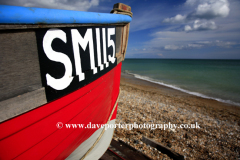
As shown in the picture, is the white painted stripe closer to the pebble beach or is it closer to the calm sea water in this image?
the pebble beach

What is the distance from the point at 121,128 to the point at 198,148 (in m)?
2.50

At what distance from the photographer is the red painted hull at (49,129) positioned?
91 cm

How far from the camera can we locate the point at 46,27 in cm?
97

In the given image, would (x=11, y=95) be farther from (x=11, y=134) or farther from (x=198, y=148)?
(x=198, y=148)

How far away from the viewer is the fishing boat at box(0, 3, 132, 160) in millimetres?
823

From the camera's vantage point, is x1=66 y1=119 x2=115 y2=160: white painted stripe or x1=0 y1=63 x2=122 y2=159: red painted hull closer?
x1=0 y1=63 x2=122 y2=159: red painted hull

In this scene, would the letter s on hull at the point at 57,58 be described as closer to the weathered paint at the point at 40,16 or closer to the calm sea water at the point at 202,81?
the weathered paint at the point at 40,16

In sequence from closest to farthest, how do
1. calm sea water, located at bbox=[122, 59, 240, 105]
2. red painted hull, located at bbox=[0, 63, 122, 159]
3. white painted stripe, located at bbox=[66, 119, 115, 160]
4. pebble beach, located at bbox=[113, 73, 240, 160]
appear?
red painted hull, located at bbox=[0, 63, 122, 159], white painted stripe, located at bbox=[66, 119, 115, 160], pebble beach, located at bbox=[113, 73, 240, 160], calm sea water, located at bbox=[122, 59, 240, 105]

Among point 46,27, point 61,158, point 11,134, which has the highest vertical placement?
point 46,27

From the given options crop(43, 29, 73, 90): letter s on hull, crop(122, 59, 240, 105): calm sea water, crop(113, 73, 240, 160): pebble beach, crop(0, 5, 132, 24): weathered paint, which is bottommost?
crop(122, 59, 240, 105): calm sea water

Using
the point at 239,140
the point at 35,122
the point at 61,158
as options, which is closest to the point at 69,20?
the point at 35,122

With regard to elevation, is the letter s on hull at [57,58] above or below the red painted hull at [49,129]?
above

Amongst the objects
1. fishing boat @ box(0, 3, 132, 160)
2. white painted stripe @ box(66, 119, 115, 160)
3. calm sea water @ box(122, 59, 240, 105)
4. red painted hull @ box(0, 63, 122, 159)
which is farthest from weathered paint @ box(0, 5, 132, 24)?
calm sea water @ box(122, 59, 240, 105)

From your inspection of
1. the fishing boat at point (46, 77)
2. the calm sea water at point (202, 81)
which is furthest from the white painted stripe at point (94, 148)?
the calm sea water at point (202, 81)
